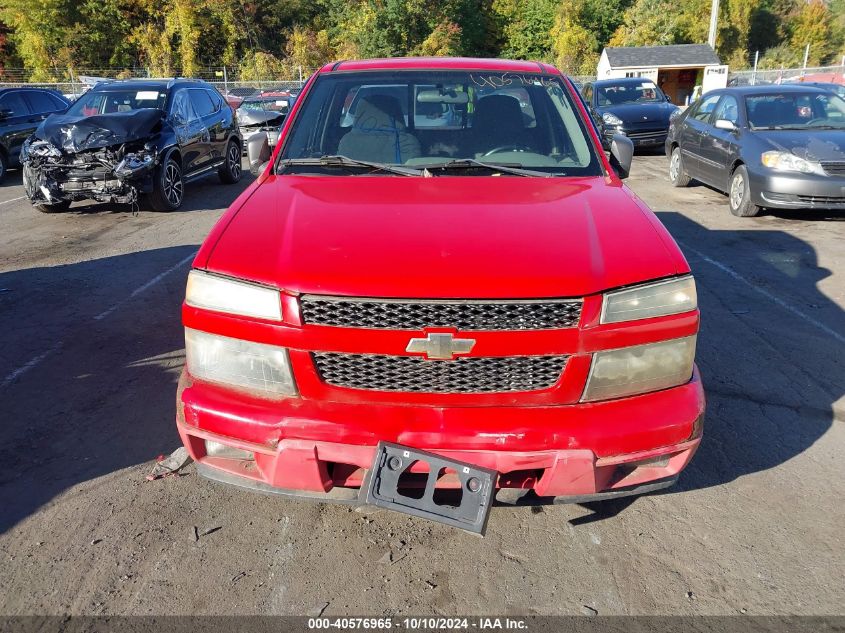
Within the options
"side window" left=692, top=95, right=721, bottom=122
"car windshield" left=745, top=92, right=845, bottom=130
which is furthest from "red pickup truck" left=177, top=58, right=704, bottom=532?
"side window" left=692, top=95, right=721, bottom=122

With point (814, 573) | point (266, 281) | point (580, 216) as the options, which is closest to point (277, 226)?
point (266, 281)

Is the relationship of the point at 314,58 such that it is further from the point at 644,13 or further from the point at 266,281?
the point at 266,281

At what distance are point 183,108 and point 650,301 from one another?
31.4 feet

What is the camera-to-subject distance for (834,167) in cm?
816

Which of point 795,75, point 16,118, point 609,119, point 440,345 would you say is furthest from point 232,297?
point 795,75

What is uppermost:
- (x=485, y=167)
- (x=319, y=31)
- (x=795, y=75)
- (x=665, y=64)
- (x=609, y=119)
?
(x=319, y=31)

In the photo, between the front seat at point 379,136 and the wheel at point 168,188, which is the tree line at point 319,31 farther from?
the front seat at point 379,136

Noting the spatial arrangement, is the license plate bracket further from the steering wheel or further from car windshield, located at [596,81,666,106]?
car windshield, located at [596,81,666,106]

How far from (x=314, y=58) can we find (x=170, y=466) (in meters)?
49.6

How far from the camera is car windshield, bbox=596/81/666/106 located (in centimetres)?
1697

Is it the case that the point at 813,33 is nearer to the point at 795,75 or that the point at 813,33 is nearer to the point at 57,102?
the point at 795,75

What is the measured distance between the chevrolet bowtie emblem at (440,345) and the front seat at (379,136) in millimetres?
1529

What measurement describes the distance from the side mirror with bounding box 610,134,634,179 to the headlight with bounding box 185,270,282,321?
2524mm

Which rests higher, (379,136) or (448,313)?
(379,136)
